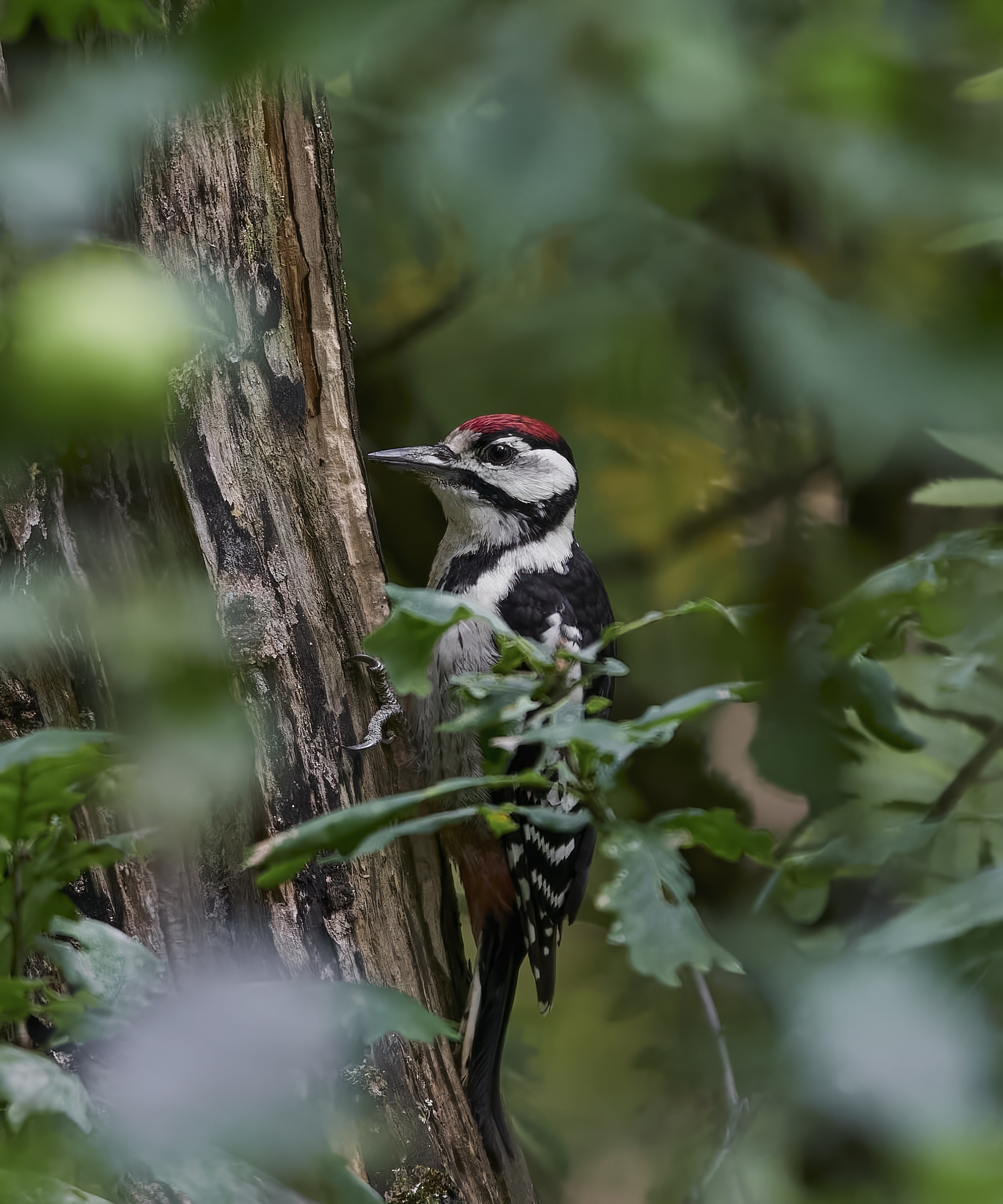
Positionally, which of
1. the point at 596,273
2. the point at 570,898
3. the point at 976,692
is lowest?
the point at 570,898

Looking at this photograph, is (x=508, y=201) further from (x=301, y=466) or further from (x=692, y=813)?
(x=692, y=813)

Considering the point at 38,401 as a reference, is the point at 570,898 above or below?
below

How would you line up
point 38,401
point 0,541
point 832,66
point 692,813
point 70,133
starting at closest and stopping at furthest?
point 38,401
point 70,133
point 692,813
point 832,66
point 0,541

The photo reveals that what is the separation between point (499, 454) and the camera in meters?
2.08

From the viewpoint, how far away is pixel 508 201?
1279 mm

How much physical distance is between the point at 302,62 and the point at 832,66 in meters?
0.60

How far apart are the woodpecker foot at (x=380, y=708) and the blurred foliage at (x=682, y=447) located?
0.90 feet

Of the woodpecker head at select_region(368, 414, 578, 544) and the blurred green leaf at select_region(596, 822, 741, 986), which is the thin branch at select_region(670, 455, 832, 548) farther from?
the blurred green leaf at select_region(596, 822, 741, 986)

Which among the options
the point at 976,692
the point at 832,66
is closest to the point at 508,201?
the point at 832,66

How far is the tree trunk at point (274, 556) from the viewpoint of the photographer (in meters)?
1.19

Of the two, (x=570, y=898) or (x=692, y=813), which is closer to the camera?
(x=692, y=813)

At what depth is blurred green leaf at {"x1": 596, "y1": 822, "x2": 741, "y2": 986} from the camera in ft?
2.04

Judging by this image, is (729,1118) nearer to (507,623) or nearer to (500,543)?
(507,623)

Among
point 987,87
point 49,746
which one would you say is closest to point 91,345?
point 49,746
